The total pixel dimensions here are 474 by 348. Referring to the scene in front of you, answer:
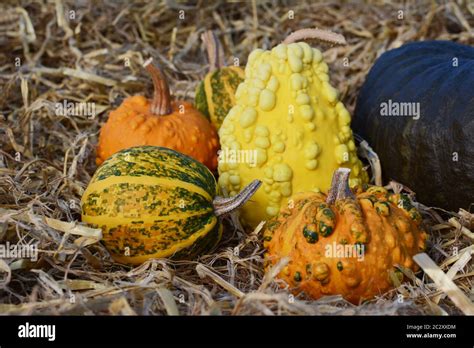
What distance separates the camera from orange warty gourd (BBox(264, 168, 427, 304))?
3.15 metres

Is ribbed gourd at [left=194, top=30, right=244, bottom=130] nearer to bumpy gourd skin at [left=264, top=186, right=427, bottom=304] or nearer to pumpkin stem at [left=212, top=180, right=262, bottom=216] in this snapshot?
pumpkin stem at [left=212, top=180, right=262, bottom=216]

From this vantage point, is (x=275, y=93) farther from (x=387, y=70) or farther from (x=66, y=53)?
(x=66, y=53)

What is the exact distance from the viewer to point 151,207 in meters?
3.39

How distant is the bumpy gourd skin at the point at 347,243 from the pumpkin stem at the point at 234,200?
0.90ft

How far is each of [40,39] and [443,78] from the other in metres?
3.51

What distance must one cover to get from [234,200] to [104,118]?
83.7 inches

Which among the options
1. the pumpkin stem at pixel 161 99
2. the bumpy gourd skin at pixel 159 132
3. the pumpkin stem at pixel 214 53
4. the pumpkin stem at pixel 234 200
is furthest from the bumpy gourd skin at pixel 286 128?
the pumpkin stem at pixel 214 53

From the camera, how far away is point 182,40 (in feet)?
21.0

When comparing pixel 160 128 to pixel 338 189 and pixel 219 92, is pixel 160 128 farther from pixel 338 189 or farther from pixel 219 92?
pixel 338 189

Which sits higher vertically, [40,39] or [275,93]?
[40,39]

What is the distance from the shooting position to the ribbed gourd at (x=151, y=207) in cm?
339

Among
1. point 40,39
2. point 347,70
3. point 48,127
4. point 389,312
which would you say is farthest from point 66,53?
point 389,312

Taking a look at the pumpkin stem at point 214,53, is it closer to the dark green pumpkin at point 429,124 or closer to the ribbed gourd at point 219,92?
the ribbed gourd at point 219,92
